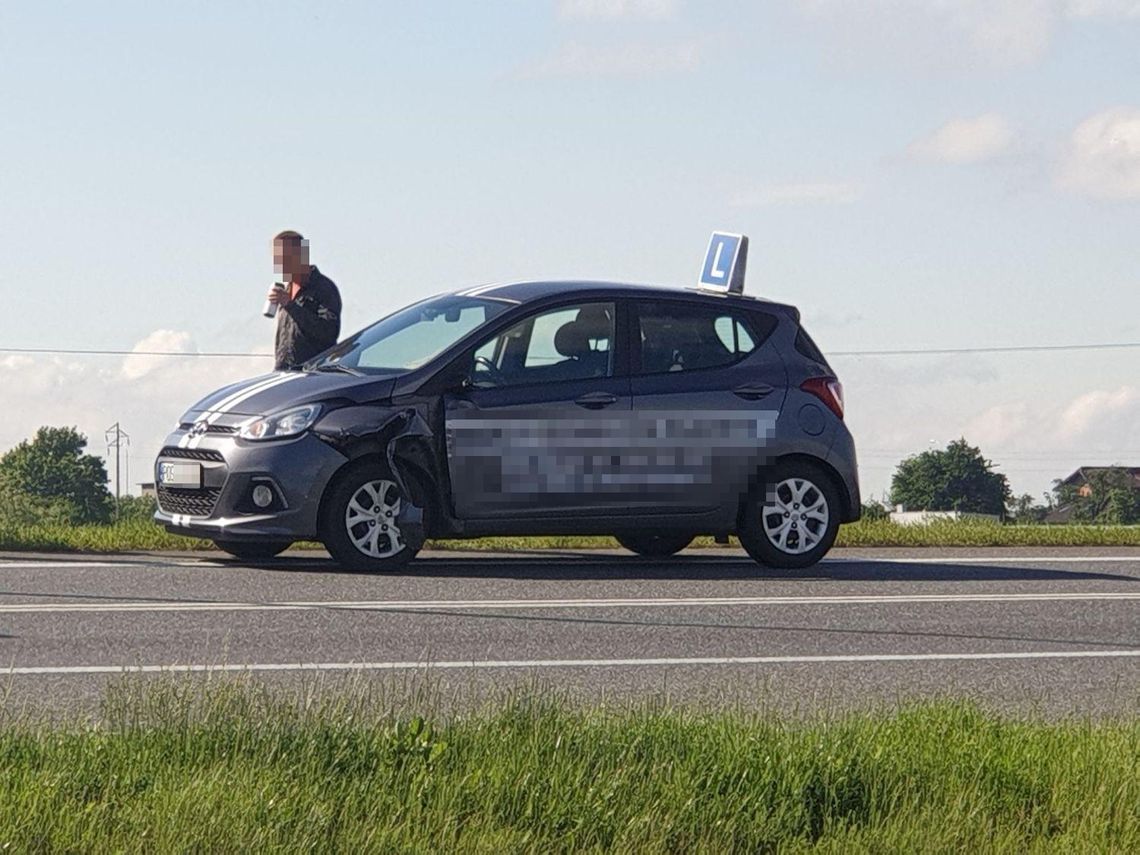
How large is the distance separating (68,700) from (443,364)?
576cm

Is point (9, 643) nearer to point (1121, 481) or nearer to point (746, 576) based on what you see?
point (746, 576)

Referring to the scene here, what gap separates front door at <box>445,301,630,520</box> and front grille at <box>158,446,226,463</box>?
151cm

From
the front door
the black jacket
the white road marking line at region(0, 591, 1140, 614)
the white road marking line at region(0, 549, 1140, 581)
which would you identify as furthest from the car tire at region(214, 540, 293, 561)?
the white road marking line at region(0, 591, 1140, 614)

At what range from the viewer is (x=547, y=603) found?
39.3 feet

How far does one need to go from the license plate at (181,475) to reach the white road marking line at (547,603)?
73.5 inches

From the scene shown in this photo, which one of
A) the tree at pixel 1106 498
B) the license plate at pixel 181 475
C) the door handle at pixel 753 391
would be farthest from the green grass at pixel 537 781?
the tree at pixel 1106 498

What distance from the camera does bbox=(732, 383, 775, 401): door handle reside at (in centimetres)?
1420

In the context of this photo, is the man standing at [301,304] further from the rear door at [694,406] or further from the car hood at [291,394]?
the rear door at [694,406]

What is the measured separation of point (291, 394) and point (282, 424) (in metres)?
0.29

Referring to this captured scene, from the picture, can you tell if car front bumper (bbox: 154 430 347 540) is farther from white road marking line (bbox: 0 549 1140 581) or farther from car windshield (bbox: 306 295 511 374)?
car windshield (bbox: 306 295 511 374)

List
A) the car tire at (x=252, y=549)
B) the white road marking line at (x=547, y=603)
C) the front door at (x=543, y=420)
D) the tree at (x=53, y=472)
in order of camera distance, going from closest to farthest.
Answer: the white road marking line at (x=547, y=603) → the front door at (x=543, y=420) → the car tire at (x=252, y=549) → the tree at (x=53, y=472)

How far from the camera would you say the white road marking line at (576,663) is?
9023 millimetres

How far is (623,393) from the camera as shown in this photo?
45.6 ft

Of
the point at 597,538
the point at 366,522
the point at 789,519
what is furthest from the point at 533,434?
the point at 597,538
